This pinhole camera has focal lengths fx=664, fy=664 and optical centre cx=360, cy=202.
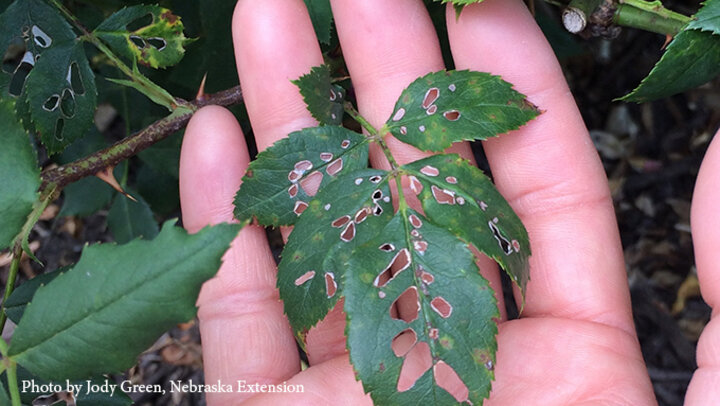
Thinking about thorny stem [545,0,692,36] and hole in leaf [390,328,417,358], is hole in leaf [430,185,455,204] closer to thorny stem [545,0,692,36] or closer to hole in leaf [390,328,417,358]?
hole in leaf [390,328,417,358]

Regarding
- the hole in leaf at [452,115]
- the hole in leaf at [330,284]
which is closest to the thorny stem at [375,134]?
the hole in leaf at [452,115]

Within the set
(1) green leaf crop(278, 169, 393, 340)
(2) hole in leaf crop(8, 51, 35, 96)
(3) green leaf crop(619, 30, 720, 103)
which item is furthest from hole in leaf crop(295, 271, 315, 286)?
(2) hole in leaf crop(8, 51, 35, 96)

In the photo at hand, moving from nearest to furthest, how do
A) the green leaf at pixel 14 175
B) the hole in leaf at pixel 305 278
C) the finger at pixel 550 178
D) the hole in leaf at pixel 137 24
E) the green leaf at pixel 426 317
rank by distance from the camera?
the green leaf at pixel 14 175 < the green leaf at pixel 426 317 < the hole in leaf at pixel 305 278 < the finger at pixel 550 178 < the hole in leaf at pixel 137 24

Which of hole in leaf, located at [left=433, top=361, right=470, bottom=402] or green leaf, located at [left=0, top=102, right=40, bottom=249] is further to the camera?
hole in leaf, located at [left=433, top=361, right=470, bottom=402]

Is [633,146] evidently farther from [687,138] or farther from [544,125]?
[544,125]

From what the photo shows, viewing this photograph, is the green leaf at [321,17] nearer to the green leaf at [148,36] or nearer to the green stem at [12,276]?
the green leaf at [148,36]

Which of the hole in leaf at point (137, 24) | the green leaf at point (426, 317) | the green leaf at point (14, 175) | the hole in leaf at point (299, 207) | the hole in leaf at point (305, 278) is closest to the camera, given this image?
the green leaf at point (14, 175)
